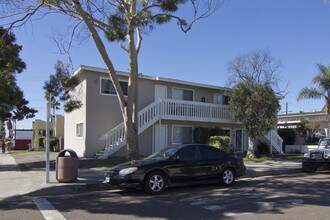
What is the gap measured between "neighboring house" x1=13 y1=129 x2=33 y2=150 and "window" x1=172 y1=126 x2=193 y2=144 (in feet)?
90.2

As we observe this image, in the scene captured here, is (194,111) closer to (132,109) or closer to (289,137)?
(132,109)

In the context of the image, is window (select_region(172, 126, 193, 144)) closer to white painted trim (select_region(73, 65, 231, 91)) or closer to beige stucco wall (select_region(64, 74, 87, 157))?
white painted trim (select_region(73, 65, 231, 91))

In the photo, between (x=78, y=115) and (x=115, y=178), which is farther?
(x=78, y=115)

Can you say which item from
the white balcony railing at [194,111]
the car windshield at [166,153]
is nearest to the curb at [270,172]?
the car windshield at [166,153]

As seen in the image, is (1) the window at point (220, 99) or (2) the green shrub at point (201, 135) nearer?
(2) the green shrub at point (201, 135)

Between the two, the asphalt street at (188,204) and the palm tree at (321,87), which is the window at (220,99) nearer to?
the palm tree at (321,87)

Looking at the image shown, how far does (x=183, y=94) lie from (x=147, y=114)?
476 centimetres

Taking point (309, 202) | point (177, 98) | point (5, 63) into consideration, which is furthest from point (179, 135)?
point (309, 202)

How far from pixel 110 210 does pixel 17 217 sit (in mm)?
1995

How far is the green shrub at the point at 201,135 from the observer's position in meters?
27.1

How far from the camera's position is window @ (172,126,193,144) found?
89.9ft

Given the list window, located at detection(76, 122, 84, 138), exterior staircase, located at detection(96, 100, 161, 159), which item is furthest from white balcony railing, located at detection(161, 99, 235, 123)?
window, located at detection(76, 122, 84, 138)

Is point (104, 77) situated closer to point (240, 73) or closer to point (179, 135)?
point (179, 135)

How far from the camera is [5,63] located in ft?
69.1
